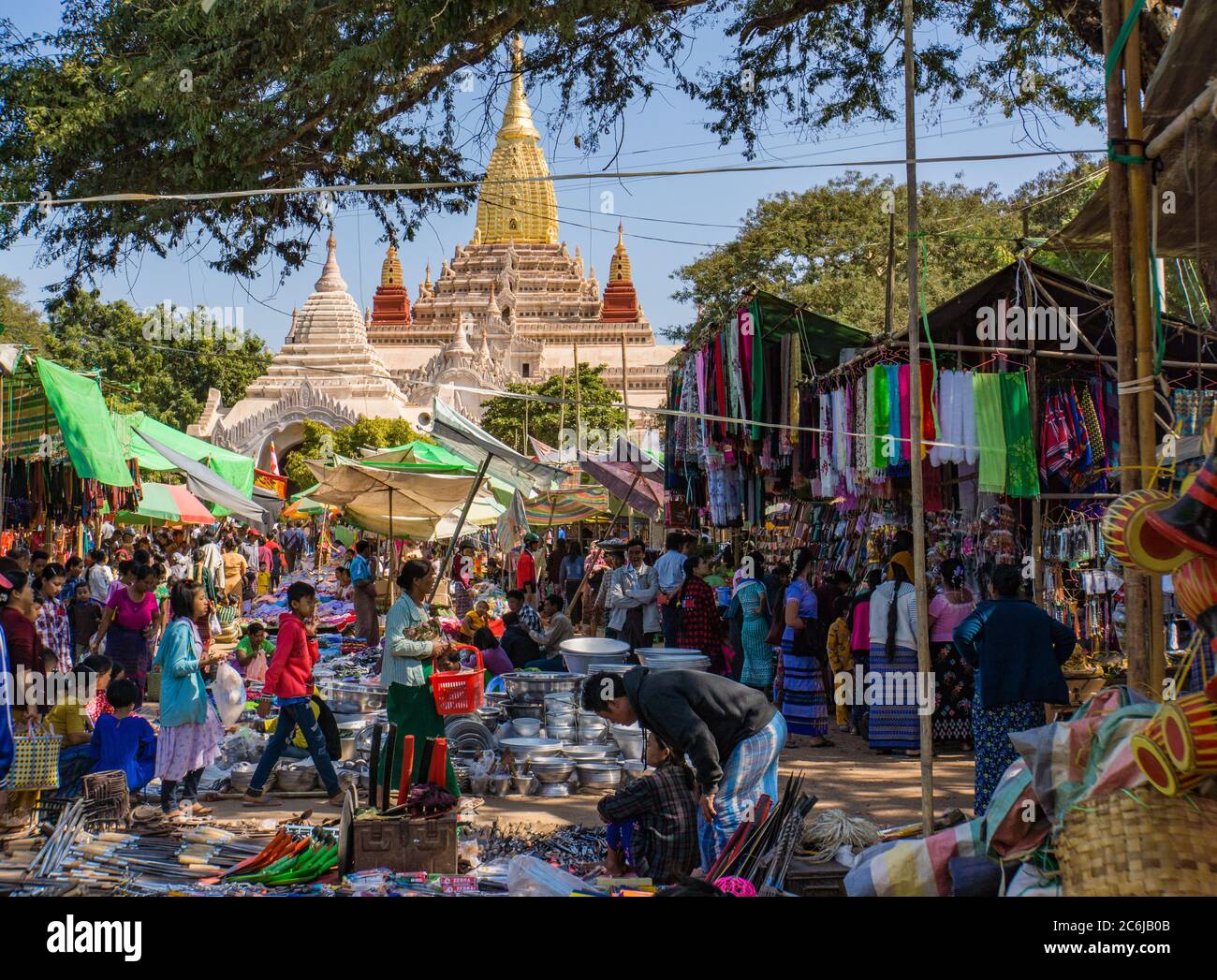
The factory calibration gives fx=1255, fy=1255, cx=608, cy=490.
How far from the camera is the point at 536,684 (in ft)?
30.1

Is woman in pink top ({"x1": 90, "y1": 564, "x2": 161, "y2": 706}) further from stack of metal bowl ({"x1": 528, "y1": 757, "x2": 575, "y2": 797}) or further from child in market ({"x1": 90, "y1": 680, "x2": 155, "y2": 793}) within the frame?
stack of metal bowl ({"x1": 528, "y1": 757, "x2": 575, "y2": 797})

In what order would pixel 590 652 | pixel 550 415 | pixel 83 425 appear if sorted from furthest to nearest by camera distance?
pixel 550 415
pixel 590 652
pixel 83 425

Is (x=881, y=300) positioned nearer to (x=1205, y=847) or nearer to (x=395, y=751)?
(x=395, y=751)

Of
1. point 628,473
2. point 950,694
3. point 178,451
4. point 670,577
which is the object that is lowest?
point 950,694

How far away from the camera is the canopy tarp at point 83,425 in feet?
27.1

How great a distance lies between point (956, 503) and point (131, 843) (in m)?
6.34

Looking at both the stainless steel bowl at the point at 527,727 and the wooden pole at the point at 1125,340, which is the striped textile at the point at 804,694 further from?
the wooden pole at the point at 1125,340

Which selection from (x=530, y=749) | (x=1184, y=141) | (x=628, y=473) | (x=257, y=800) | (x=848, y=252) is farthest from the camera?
(x=848, y=252)

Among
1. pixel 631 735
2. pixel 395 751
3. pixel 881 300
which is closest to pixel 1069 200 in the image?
pixel 881 300

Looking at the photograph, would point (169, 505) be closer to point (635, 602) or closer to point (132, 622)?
point (132, 622)

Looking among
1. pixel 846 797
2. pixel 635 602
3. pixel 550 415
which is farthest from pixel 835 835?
pixel 550 415

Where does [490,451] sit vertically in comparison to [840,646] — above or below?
above

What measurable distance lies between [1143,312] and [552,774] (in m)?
4.94

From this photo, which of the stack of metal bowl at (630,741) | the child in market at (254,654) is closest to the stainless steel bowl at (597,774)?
the stack of metal bowl at (630,741)
